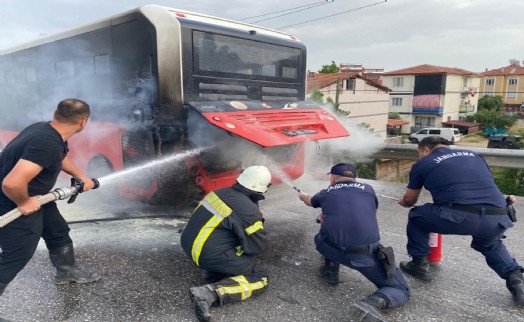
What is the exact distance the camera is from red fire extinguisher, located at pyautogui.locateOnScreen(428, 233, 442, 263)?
3564 millimetres

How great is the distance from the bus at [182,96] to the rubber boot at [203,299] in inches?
65.2

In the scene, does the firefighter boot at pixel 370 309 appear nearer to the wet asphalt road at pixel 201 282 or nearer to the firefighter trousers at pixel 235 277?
the wet asphalt road at pixel 201 282

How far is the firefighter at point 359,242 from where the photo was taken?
2.85 m

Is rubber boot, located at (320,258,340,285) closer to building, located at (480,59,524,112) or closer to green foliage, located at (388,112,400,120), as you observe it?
green foliage, located at (388,112,400,120)

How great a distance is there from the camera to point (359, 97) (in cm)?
3250

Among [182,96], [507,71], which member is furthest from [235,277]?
[507,71]

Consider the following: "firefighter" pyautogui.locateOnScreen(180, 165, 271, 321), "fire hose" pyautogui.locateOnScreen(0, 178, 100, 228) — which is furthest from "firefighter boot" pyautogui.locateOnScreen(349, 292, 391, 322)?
"fire hose" pyautogui.locateOnScreen(0, 178, 100, 228)

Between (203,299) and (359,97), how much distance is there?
3167 centimetres

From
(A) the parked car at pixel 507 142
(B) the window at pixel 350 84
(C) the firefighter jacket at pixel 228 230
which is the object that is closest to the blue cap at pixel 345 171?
(C) the firefighter jacket at pixel 228 230

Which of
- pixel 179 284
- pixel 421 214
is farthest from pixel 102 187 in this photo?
pixel 421 214

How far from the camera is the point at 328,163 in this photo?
765 cm

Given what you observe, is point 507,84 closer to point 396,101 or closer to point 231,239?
point 396,101

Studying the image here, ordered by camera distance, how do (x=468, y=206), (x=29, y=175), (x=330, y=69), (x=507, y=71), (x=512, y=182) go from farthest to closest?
1. (x=507, y=71)
2. (x=330, y=69)
3. (x=512, y=182)
4. (x=468, y=206)
5. (x=29, y=175)

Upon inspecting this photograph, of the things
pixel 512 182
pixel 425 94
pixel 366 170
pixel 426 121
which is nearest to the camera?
pixel 512 182
